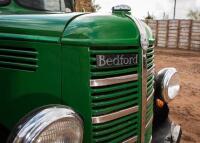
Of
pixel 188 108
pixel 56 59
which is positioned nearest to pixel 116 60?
pixel 56 59

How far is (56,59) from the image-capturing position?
208 centimetres

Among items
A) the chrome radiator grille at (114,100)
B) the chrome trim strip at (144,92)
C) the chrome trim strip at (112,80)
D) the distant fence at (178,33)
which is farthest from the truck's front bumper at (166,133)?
the distant fence at (178,33)

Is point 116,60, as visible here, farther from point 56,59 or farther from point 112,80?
point 56,59

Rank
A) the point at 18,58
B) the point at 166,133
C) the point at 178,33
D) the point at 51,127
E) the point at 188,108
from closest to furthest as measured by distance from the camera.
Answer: the point at 51,127 < the point at 18,58 < the point at 166,133 < the point at 188,108 < the point at 178,33

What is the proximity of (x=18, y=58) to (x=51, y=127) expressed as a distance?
23.0 inches

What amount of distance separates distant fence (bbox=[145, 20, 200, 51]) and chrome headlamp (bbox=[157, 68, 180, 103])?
18064 mm

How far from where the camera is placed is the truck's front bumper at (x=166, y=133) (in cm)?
301

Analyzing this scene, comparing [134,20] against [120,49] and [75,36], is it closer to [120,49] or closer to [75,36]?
[120,49]

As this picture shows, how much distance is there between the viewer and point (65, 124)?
1818 millimetres

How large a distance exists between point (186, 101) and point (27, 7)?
4.87m

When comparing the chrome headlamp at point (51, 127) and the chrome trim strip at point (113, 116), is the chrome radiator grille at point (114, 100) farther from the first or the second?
the chrome headlamp at point (51, 127)

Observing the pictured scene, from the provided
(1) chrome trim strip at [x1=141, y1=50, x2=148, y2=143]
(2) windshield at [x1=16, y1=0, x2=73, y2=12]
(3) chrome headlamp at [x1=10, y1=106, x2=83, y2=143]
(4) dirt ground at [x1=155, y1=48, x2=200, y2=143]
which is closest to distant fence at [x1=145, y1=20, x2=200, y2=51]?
(4) dirt ground at [x1=155, y1=48, x2=200, y2=143]

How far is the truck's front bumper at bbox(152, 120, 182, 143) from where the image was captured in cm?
301

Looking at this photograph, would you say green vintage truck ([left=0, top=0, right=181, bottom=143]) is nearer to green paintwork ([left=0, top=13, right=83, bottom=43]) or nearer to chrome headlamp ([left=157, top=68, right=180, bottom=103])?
green paintwork ([left=0, top=13, right=83, bottom=43])
